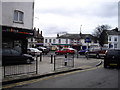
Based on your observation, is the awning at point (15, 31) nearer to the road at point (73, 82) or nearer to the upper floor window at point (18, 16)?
the upper floor window at point (18, 16)

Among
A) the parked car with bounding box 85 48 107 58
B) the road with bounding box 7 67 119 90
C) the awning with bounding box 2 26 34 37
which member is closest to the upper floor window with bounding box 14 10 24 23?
the awning with bounding box 2 26 34 37

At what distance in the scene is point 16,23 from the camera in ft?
52.0

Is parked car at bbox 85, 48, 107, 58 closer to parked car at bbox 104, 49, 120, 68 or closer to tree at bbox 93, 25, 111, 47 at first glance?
parked car at bbox 104, 49, 120, 68

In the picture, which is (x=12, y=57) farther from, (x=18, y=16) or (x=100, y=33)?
(x=100, y=33)

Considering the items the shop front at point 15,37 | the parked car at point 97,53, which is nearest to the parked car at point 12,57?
the shop front at point 15,37

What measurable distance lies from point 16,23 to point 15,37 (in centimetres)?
163

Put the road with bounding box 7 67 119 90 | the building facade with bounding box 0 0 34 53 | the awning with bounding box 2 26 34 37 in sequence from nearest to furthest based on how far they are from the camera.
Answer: the road with bounding box 7 67 119 90 < the awning with bounding box 2 26 34 37 < the building facade with bounding box 0 0 34 53

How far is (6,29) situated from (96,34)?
56.9 metres

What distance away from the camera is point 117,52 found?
12.1 metres

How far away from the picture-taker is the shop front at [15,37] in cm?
1415

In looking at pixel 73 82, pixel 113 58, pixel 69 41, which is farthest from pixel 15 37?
pixel 69 41

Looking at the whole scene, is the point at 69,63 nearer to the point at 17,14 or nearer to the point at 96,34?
the point at 17,14

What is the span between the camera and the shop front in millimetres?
14155

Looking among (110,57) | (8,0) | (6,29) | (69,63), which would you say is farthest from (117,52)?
(8,0)
